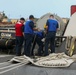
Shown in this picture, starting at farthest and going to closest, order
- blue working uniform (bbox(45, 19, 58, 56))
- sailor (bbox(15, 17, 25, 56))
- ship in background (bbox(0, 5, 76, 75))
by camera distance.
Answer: sailor (bbox(15, 17, 25, 56)), blue working uniform (bbox(45, 19, 58, 56)), ship in background (bbox(0, 5, 76, 75))

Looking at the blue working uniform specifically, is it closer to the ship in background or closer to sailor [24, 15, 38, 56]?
the ship in background

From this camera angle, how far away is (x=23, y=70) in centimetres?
746

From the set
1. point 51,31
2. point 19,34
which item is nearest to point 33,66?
point 51,31

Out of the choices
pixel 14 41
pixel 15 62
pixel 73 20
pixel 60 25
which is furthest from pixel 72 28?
pixel 15 62

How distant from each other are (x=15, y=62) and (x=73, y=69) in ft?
5.45

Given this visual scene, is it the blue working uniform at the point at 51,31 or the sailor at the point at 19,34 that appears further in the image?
the sailor at the point at 19,34

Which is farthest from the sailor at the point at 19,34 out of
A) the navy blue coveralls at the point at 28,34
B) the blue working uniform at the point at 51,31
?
the blue working uniform at the point at 51,31

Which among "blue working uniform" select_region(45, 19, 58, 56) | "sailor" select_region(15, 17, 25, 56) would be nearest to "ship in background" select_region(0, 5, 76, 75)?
"blue working uniform" select_region(45, 19, 58, 56)

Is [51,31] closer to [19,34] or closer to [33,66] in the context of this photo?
[19,34]

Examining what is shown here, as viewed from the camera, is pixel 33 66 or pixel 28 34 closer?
pixel 33 66

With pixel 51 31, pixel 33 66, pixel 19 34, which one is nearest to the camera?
pixel 33 66

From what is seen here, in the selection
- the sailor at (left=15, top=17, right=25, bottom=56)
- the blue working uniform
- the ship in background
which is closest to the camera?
the ship in background

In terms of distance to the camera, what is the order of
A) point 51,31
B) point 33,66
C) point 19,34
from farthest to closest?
point 19,34 < point 51,31 < point 33,66

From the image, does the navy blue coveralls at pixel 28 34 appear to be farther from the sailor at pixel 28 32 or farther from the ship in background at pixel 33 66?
the ship in background at pixel 33 66
